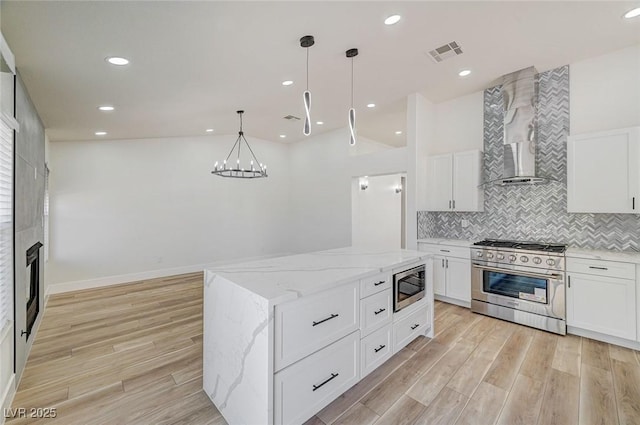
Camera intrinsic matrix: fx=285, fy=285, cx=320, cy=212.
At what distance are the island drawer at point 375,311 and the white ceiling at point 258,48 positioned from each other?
2.30 m

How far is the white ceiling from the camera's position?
1.98 meters

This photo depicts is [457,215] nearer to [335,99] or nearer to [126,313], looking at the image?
[335,99]

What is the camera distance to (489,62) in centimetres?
345

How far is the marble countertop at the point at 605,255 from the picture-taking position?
9.39ft

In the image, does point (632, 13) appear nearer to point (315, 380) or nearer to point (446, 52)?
point (446, 52)

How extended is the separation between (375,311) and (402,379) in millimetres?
639

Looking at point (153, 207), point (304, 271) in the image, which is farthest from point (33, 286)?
point (304, 271)

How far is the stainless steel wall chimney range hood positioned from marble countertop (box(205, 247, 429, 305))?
199 centimetres

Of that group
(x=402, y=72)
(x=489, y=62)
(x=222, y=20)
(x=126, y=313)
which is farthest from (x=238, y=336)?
(x=489, y=62)

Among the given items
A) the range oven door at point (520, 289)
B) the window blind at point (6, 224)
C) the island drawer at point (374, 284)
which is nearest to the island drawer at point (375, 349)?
the island drawer at point (374, 284)

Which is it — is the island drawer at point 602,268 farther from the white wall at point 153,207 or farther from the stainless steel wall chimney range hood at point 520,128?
the white wall at point 153,207

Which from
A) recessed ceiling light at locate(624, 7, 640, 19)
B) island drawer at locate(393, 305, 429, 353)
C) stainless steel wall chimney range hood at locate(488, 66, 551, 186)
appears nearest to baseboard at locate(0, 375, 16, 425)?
island drawer at locate(393, 305, 429, 353)

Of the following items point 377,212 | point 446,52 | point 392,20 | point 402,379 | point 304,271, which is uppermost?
point 446,52

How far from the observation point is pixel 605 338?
9.95 ft
